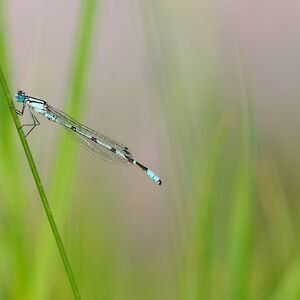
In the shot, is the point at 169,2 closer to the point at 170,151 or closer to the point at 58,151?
the point at 170,151

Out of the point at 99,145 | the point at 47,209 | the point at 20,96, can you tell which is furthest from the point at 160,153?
the point at 47,209

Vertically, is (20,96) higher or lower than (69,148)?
higher

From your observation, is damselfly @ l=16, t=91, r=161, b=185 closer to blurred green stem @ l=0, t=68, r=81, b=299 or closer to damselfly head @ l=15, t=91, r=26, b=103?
damselfly head @ l=15, t=91, r=26, b=103

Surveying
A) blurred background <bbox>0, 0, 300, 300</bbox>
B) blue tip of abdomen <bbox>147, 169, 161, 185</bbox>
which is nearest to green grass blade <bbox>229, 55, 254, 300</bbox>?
blurred background <bbox>0, 0, 300, 300</bbox>

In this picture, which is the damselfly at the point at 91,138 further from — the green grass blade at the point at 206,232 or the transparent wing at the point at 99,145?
the green grass blade at the point at 206,232

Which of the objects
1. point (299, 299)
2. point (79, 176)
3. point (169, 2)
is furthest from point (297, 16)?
point (299, 299)

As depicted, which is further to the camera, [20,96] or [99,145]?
[99,145]

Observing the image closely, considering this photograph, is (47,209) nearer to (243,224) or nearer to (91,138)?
(243,224)
